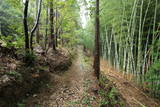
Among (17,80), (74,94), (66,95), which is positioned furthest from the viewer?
(74,94)

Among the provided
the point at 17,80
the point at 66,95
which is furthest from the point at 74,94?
the point at 17,80

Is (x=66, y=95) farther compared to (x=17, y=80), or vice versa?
(x=66, y=95)

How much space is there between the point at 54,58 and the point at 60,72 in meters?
0.78

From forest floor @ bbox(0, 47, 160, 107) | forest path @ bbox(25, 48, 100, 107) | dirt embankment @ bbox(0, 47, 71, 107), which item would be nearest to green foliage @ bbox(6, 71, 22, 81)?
dirt embankment @ bbox(0, 47, 71, 107)

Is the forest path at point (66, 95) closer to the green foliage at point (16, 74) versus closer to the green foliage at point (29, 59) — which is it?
the green foliage at point (16, 74)

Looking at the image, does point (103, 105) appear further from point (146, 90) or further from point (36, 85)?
point (146, 90)

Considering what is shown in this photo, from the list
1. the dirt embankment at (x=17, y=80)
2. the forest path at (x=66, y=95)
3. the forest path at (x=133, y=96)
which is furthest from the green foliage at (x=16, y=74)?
the forest path at (x=133, y=96)

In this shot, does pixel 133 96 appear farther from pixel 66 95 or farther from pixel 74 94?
pixel 66 95

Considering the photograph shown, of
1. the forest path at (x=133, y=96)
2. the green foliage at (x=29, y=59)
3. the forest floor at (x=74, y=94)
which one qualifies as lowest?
the forest path at (x=133, y=96)

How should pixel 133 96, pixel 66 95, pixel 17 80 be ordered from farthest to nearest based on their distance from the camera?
pixel 133 96
pixel 66 95
pixel 17 80

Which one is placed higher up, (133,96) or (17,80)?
(17,80)

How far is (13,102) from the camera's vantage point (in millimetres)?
2059

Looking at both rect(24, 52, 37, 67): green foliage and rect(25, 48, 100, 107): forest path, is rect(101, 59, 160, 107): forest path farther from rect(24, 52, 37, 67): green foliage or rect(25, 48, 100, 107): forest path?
rect(24, 52, 37, 67): green foliage

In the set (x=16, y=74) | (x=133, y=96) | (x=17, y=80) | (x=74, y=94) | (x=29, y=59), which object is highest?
(x=29, y=59)
